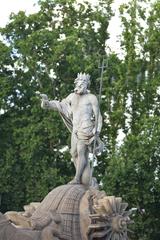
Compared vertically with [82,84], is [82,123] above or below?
below

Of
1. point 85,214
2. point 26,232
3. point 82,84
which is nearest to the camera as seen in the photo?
point 26,232

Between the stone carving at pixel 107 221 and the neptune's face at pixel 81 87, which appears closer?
the stone carving at pixel 107 221

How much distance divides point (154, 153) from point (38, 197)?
457cm

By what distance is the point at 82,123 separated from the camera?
55.2 ft

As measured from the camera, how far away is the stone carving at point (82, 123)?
16641 millimetres

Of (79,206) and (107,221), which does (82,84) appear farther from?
(107,221)

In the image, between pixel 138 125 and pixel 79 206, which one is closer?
pixel 79 206

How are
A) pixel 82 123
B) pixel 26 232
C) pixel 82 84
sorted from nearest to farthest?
pixel 26 232
pixel 82 123
pixel 82 84

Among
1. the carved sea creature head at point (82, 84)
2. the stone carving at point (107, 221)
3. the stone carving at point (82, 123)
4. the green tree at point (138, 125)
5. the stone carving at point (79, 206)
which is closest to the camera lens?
the stone carving at point (79, 206)

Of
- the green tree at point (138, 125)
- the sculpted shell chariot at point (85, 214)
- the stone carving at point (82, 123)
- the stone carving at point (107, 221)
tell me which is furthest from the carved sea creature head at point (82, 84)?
the green tree at point (138, 125)

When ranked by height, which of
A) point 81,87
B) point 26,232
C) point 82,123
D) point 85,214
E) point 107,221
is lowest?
point 26,232

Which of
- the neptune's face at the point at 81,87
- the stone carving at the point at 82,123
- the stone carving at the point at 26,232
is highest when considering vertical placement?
the neptune's face at the point at 81,87

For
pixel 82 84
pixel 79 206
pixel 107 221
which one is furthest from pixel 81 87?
pixel 107 221

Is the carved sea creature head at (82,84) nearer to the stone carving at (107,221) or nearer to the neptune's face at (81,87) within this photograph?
the neptune's face at (81,87)
